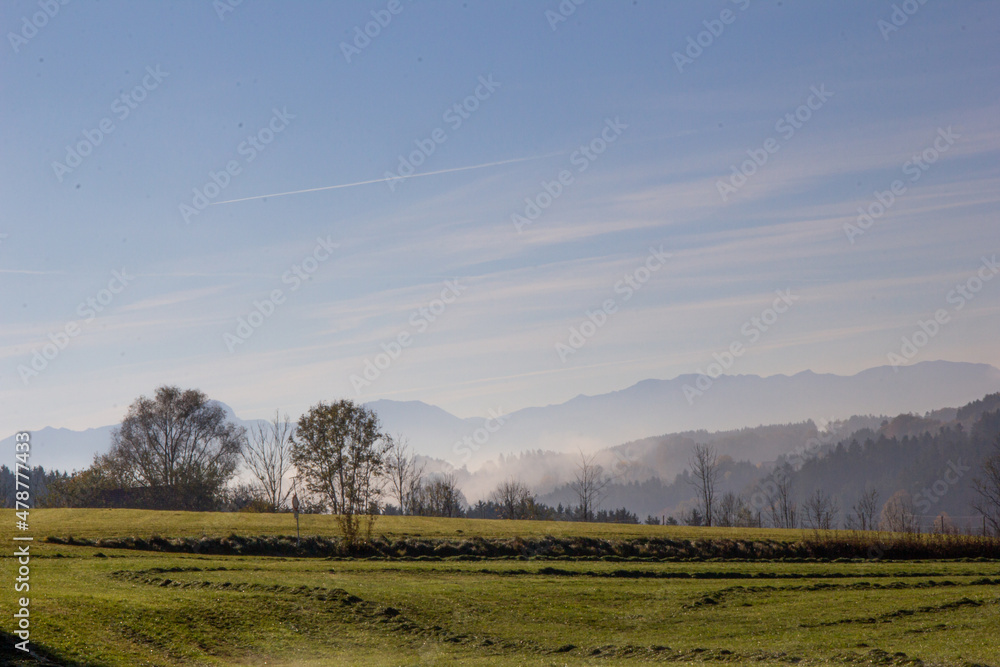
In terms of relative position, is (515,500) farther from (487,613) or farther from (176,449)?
(487,613)

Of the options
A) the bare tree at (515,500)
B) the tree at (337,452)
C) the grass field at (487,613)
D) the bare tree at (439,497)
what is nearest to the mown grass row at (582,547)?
the grass field at (487,613)

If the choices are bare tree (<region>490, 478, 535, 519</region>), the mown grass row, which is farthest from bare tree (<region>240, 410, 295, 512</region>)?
the mown grass row

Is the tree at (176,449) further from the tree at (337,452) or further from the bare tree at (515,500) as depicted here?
the bare tree at (515,500)

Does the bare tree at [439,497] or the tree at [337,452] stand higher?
the tree at [337,452]

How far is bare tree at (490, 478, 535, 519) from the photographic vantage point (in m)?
109

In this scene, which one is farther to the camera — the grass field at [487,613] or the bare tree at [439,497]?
the bare tree at [439,497]

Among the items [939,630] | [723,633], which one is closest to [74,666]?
[723,633]

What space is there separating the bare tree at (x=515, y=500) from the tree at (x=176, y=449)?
1510 inches

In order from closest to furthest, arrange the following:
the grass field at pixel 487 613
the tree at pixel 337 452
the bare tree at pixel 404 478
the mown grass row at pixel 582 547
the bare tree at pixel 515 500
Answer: the grass field at pixel 487 613, the mown grass row at pixel 582 547, the tree at pixel 337 452, the bare tree at pixel 515 500, the bare tree at pixel 404 478

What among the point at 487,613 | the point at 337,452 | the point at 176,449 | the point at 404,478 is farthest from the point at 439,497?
the point at 487,613

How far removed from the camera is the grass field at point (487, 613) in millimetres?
22078

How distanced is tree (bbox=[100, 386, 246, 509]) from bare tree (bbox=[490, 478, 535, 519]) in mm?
38344

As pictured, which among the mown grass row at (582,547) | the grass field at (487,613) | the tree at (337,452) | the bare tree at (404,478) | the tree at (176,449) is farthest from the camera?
the bare tree at (404,478)

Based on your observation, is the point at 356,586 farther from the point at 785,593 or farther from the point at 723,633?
the point at 785,593
